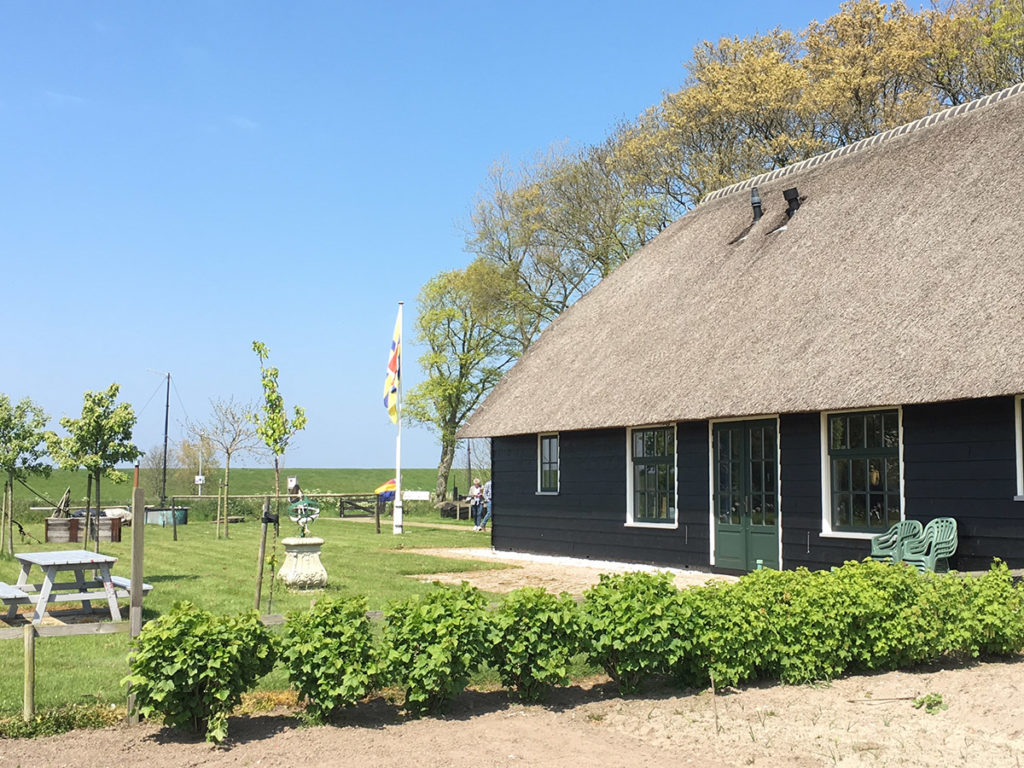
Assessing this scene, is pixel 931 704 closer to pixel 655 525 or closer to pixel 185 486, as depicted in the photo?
pixel 655 525

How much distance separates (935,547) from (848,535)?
1653 mm

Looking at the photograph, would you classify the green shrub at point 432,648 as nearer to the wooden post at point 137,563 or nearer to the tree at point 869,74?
the wooden post at point 137,563

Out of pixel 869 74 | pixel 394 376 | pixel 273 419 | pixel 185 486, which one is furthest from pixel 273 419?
pixel 185 486

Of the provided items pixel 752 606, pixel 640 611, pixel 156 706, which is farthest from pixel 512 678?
pixel 156 706

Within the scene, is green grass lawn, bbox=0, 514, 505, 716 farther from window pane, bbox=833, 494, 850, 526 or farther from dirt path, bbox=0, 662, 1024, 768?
window pane, bbox=833, 494, 850, 526

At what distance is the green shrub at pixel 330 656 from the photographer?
656 centimetres

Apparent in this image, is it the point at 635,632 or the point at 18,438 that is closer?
the point at 635,632

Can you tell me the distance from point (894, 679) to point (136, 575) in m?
5.67

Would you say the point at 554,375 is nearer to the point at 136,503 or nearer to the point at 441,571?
the point at 441,571

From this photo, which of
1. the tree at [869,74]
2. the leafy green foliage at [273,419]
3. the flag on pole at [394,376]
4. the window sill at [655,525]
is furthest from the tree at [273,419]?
the tree at [869,74]

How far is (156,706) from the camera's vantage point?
623 cm

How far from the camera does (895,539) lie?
41.1 ft

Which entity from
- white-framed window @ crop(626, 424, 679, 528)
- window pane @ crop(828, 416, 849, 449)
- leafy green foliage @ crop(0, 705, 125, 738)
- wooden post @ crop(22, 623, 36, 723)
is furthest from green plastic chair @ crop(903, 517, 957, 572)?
wooden post @ crop(22, 623, 36, 723)

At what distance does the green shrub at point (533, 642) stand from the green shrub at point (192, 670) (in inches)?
67.3
